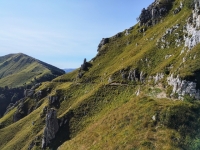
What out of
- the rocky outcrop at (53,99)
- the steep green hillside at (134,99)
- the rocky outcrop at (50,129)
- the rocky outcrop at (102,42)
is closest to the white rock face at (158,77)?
the steep green hillside at (134,99)

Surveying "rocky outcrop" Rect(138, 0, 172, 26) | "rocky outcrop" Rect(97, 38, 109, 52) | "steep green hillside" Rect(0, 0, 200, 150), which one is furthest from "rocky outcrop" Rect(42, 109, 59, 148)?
"rocky outcrop" Rect(138, 0, 172, 26)

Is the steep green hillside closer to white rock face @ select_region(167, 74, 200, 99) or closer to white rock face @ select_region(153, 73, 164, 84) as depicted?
white rock face @ select_region(153, 73, 164, 84)

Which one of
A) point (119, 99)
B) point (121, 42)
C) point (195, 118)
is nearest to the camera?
point (195, 118)

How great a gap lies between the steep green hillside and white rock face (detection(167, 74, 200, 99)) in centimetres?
25

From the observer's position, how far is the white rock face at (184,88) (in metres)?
52.7

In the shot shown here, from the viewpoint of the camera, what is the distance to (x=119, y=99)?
8725 cm

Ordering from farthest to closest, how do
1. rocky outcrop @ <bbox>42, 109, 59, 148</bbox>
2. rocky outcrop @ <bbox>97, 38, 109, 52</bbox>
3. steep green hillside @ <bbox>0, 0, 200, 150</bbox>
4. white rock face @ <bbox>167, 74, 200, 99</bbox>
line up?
rocky outcrop @ <bbox>97, 38, 109, 52</bbox>
rocky outcrop @ <bbox>42, 109, 59, 148</bbox>
white rock face @ <bbox>167, 74, 200, 99</bbox>
steep green hillside @ <bbox>0, 0, 200, 150</bbox>

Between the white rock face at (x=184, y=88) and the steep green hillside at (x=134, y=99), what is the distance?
255 millimetres

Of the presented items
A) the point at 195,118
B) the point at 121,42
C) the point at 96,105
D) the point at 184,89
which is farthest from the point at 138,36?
the point at 195,118

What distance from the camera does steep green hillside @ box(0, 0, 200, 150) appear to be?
45719mm

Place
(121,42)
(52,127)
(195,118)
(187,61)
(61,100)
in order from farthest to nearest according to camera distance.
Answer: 1. (121,42)
2. (61,100)
3. (52,127)
4. (187,61)
5. (195,118)

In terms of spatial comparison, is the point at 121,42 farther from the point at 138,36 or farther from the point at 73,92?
the point at 73,92

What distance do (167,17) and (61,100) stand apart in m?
85.5

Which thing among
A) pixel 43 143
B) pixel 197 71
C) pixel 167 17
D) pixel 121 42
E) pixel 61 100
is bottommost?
pixel 43 143
